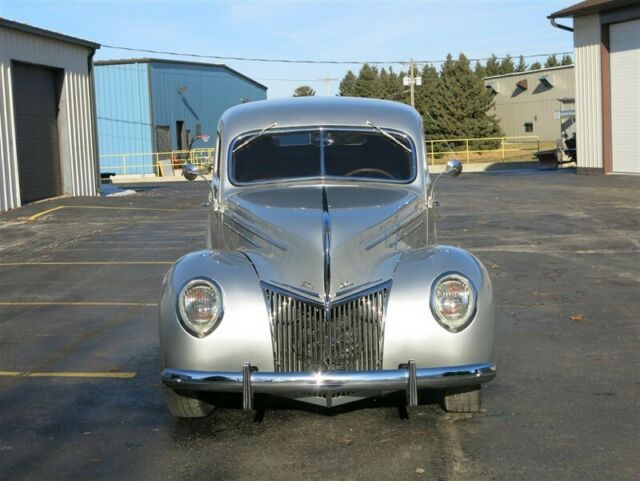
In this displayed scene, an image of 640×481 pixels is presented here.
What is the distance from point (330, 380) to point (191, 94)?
52064 mm

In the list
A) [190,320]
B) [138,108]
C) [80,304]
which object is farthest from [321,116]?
[138,108]

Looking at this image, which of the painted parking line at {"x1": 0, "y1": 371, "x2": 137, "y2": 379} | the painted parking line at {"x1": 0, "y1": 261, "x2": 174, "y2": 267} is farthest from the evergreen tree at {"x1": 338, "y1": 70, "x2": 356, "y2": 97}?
the painted parking line at {"x1": 0, "y1": 371, "x2": 137, "y2": 379}

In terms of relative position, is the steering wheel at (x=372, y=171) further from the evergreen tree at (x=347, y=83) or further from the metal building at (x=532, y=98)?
the evergreen tree at (x=347, y=83)

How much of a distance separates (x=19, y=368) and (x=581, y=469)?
4.43 m

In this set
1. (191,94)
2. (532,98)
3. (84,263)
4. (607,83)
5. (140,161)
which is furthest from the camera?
(532,98)

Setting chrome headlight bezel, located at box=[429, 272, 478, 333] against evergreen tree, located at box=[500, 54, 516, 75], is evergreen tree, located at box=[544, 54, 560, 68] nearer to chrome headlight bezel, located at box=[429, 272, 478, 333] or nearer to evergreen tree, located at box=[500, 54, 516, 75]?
evergreen tree, located at box=[500, 54, 516, 75]

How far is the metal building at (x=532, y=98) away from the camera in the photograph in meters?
60.0

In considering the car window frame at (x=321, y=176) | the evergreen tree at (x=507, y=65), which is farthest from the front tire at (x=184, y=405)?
the evergreen tree at (x=507, y=65)

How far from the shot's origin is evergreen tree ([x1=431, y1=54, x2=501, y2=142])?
209 feet

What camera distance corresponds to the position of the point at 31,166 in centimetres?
2303

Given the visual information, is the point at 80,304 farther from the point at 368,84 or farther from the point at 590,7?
the point at 368,84

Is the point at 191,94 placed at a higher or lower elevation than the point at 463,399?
higher

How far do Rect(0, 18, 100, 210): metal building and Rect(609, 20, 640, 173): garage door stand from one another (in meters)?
16.5

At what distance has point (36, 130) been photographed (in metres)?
23.5
